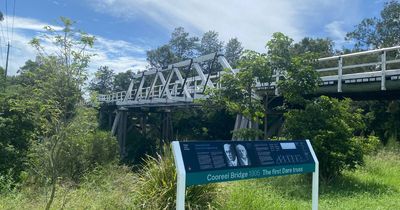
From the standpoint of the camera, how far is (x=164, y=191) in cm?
590

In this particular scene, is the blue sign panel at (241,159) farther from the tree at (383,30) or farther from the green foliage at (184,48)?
the green foliage at (184,48)

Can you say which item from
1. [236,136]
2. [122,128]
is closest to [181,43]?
[122,128]

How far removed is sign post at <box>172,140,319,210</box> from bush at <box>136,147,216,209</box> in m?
1.39

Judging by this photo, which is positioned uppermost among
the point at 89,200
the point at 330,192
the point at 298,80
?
the point at 298,80

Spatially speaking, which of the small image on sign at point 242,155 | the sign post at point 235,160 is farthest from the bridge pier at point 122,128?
the small image on sign at point 242,155

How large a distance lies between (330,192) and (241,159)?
5.10 meters

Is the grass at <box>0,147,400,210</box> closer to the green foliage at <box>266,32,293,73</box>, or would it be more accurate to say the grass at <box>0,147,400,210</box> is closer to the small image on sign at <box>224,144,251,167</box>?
the small image on sign at <box>224,144,251,167</box>

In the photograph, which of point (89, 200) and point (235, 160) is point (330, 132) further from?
point (89, 200)

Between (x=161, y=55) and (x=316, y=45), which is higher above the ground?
(x=161, y=55)

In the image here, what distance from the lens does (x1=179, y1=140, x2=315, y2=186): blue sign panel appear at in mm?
4203

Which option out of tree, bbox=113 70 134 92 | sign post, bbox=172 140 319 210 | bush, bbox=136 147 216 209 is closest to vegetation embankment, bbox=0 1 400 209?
bush, bbox=136 147 216 209

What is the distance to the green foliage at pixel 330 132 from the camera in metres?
9.82

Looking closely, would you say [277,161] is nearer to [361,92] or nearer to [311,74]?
[311,74]

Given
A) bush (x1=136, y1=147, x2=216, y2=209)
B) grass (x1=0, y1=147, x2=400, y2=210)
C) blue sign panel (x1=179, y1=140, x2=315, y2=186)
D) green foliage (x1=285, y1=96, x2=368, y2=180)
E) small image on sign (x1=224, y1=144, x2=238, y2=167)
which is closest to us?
blue sign panel (x1=179, y1=140, x2=315, y2=186)
